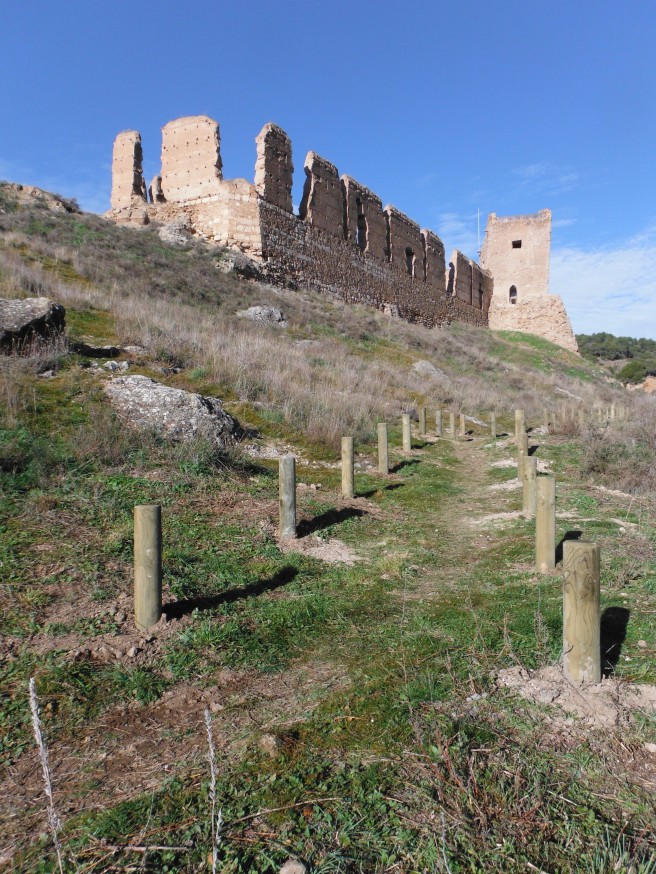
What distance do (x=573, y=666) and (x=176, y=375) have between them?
868 cm

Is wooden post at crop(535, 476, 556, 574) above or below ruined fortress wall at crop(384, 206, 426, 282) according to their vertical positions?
below

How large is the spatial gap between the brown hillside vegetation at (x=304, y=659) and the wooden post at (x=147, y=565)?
0.13m

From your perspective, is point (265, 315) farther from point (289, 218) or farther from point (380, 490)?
point (380, 490)

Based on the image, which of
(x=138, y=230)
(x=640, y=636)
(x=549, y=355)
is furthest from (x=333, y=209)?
(x=640, y=636)

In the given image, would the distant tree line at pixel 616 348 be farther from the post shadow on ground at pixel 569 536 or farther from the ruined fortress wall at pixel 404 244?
the post shadow on ground at pixel 569 536

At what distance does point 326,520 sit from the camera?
6.61 meters

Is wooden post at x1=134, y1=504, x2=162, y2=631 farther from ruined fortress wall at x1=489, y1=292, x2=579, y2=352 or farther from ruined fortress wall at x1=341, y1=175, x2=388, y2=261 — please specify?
ruined fortress wall at x1=489, y1=292, x2=579, y2=352

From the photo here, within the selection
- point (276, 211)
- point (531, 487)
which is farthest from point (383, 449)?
point (276, 211)

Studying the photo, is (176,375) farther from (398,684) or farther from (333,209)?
(333,209)

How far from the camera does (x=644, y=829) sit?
2.09 metres

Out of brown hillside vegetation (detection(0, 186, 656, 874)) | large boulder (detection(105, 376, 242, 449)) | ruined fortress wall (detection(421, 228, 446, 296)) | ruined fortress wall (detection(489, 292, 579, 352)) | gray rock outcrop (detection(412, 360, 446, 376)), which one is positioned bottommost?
brown hillside vegetation (detection(0, 186, 656, 874))

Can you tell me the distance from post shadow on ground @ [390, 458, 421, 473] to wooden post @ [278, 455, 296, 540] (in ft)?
14.1

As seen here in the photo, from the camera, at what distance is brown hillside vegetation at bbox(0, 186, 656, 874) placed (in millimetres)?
2135

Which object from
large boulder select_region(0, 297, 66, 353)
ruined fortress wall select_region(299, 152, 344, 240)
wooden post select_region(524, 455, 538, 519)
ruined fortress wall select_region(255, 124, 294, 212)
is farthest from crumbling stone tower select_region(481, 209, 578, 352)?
large boulder select_region(0, 297, 66, 353)
